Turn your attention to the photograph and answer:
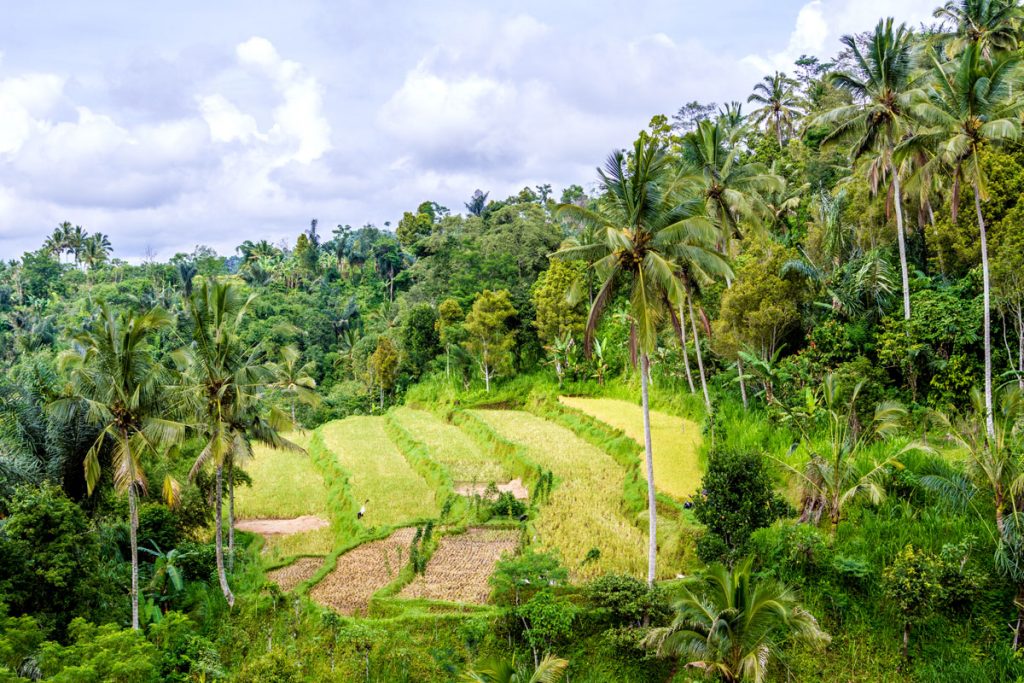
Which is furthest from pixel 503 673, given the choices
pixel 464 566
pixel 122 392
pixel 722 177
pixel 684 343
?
pixel 722 177

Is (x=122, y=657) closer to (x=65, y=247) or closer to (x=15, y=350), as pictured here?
(x=15, y=350)

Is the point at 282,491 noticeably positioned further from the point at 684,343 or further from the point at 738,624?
the point at 738,624

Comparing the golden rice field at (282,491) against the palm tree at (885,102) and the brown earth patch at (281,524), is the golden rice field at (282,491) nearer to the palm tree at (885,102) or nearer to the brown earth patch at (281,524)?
the brown earth patch at (281,524)

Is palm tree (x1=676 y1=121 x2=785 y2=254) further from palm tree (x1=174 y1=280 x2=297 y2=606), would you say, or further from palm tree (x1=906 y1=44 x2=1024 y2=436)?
palm tree (x1=174 y1=280 x2=297 y2=606)

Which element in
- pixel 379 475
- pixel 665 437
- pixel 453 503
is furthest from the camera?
pixel 379 475

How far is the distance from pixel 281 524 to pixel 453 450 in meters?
7.65

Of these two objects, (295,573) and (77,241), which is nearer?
(295,573)

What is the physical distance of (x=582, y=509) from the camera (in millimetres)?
18594

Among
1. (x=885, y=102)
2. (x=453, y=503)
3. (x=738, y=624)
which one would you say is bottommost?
(x=453, y=503)

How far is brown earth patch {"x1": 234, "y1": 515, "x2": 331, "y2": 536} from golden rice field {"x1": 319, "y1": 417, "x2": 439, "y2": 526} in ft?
4.86

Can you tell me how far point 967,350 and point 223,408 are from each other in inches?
772

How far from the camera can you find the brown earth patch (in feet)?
68.3

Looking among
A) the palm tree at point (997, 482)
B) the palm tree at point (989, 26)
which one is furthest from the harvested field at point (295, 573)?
the palm tree at point (989, 26)

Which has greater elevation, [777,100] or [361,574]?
[777,100]
